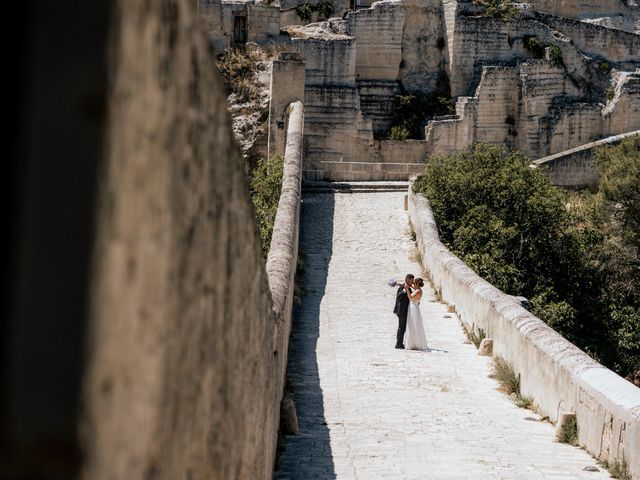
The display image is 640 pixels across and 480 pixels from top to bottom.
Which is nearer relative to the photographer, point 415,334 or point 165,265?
point 165,265

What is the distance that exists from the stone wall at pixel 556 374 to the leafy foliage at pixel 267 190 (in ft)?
19.8

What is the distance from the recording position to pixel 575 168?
30.9 metres

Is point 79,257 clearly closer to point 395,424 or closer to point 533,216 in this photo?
point 395,424

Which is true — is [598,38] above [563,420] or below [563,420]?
above

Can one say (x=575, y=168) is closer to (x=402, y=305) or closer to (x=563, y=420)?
(x=402, y=305)

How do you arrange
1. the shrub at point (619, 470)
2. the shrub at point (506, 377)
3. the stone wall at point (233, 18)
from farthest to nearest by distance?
the stone wall at point (233, 18) → the shrub at point (506, 377) → the shrub at point (619, 470)

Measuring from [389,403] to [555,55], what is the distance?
23927 millimetres

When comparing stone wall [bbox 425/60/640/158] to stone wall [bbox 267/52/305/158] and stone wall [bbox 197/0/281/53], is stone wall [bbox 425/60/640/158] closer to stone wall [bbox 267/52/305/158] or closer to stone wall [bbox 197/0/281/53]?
stone wall [bbox 267/52/305/158]

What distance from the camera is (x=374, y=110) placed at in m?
31.3

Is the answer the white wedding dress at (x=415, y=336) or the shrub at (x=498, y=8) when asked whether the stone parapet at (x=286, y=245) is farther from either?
the shrub at (x=498, y=8)

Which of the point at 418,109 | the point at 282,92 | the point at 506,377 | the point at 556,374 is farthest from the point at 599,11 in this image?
the point at 556,374

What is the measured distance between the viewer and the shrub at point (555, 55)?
106ft

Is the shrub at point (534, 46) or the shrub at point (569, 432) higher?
the shrub at point (534, 46)

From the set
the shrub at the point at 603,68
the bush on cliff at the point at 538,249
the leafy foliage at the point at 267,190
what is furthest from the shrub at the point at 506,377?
Result: the shrub at the point at 603,68
